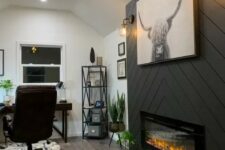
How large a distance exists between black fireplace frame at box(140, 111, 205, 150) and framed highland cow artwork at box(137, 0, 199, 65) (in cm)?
64

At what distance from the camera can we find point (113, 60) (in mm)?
5609

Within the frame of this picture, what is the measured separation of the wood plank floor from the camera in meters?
4.69

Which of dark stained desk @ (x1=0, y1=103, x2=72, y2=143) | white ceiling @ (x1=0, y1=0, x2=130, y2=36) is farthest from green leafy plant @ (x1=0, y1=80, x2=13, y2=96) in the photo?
white ceiling @ (x1=0, y1=0, x2=130, y2=36)

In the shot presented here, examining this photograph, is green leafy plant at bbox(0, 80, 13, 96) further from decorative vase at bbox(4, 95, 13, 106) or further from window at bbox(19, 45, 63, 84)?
window at bbox(19, 45, 63, 84)

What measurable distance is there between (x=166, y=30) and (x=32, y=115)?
1951mm

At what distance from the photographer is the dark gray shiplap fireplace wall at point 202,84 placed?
196cm

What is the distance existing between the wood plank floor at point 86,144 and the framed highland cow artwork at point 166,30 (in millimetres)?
2070

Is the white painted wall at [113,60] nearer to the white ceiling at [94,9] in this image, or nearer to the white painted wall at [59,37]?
the white ceiling at [94,9]

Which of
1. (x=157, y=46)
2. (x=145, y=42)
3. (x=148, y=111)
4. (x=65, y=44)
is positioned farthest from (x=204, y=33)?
(x=65, y=44)

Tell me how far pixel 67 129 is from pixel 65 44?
1939mm

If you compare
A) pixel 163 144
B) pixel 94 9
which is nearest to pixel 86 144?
pixel 163 144

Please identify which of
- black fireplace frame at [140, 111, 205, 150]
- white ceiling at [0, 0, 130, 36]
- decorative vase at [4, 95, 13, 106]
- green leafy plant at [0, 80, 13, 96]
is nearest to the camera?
black fireplace frame at [140, 111, 205, 150]

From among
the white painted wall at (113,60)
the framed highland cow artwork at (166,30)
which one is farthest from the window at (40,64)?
the framed highland cow artwork at (166,30)

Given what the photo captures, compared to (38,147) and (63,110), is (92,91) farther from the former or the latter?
(38,147)
